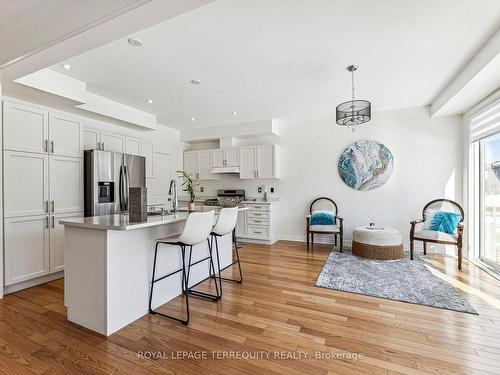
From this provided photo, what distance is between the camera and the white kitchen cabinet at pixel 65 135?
123 inches

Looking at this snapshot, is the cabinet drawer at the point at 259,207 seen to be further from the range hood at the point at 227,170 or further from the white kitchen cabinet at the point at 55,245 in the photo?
the white kitchen cabinet at the point at 55,245

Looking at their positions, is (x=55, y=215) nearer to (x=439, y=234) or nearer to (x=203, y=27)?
(x=203, y=27)

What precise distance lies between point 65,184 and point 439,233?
5.44 meters

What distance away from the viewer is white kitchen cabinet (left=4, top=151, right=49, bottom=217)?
272 centimetres

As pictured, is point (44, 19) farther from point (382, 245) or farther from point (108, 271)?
point (382, 245)

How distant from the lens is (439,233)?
11.9 feet

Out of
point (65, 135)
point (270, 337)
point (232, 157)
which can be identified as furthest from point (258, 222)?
point (65, 135)

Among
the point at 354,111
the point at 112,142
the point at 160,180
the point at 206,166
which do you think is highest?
the point at 354,111

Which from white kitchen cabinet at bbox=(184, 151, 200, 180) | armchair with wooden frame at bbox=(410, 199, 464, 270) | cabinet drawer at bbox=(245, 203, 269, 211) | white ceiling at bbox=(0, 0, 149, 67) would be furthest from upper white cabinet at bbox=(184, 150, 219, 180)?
armchair with wooden frame at bbox=(410, 199, 464, 270)

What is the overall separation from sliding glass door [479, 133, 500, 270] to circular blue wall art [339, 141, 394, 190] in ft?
4.15

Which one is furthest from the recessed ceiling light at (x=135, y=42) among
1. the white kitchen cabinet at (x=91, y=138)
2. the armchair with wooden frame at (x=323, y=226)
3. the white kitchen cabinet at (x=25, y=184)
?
the armchair with wooden frame at (x=323, y=226)

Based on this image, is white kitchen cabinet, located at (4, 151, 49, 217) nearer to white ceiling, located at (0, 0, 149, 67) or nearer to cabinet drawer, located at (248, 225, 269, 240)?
white ceiling, located at (0, 0, 149, 67)

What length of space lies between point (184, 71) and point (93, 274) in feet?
7.91

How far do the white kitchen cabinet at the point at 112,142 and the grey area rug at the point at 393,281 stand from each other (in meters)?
3.87
